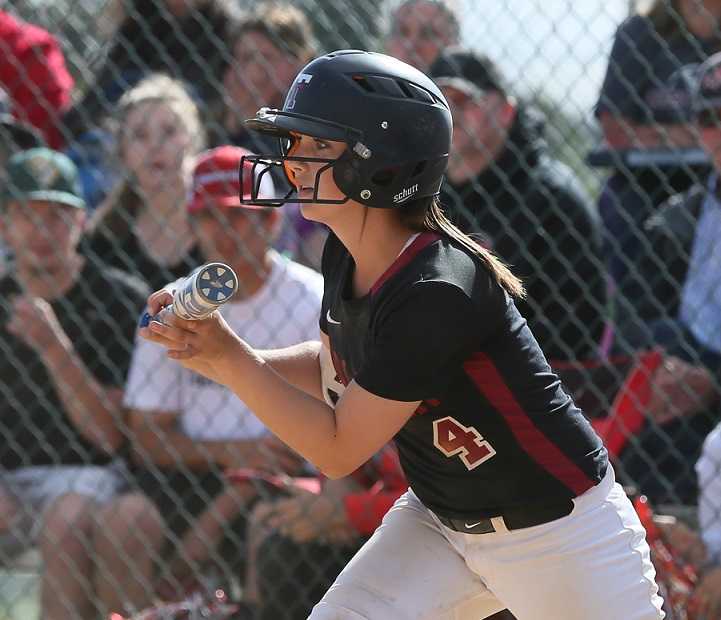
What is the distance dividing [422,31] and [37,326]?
1.64 meters

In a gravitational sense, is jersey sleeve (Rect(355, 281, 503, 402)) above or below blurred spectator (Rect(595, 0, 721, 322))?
above

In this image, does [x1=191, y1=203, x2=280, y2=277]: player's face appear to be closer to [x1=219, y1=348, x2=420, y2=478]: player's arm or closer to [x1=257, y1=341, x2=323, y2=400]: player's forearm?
[x1=257, y1=341, x2=323, y2=400]: player's forearm

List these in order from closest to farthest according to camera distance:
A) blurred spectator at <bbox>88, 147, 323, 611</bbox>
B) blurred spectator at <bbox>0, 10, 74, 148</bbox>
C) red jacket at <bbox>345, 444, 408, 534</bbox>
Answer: red jacket at <bbox>345, 444, 408, 534</bbox>
blurred spectator at <bbox>88, 147, 323, 611</bbox>
blurred spectator at <bbox>0, 10, 74, 148</bbox>

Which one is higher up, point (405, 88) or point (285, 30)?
point (405, 88)

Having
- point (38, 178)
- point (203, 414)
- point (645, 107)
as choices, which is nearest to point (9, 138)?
point (38, 178)

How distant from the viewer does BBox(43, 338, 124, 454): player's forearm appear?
415cm

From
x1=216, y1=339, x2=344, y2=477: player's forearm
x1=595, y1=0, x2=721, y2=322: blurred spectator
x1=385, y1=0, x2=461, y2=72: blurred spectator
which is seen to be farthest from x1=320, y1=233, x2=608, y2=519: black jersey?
x1=385, y1=0, x2=461, y2=72: blurred spectator

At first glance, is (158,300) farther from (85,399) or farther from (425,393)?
(85,399)

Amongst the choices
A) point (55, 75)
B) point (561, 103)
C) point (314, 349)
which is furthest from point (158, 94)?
point (314, 349)

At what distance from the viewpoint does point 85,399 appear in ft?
13.8

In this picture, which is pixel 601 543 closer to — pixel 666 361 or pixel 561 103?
pixel 666 361

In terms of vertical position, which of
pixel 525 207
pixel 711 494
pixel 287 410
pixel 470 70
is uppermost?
pixel 287 410

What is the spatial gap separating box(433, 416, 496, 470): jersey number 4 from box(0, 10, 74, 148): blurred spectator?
2848mm

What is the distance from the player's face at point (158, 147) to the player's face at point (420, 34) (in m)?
0.81
